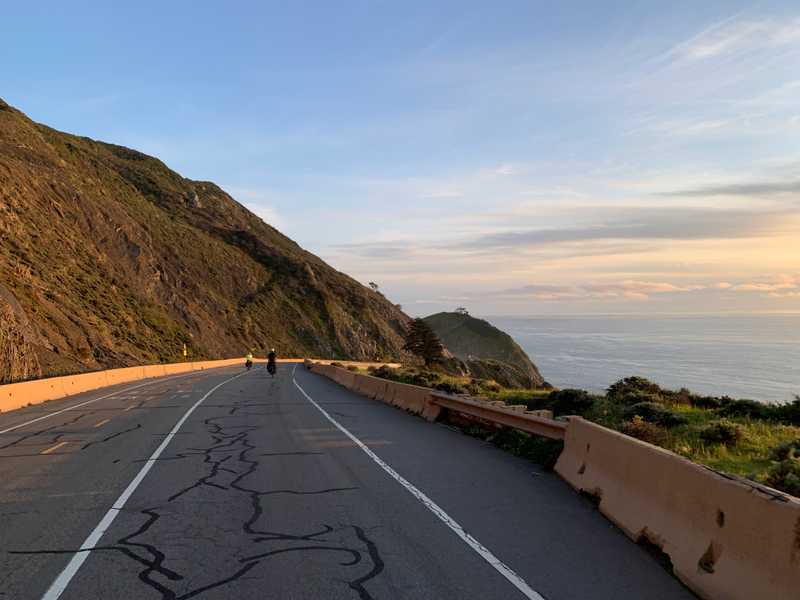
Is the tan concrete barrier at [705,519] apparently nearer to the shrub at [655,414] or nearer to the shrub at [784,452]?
the shrub at [784,452]

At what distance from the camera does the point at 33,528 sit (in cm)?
679

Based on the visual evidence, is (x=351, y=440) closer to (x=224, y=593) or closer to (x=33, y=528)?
(x=33, y=528)

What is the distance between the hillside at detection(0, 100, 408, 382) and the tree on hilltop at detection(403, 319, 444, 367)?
2.93 metres

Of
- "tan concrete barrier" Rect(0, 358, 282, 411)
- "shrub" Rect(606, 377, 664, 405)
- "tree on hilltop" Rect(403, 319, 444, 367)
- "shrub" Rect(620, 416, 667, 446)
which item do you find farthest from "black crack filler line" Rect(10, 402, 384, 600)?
"tree on hilltop" Rect(403, 319, 444, 367)

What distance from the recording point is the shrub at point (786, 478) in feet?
23.4

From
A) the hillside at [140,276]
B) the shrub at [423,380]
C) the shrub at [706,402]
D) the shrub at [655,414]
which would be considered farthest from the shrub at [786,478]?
the hillside at [140,276]

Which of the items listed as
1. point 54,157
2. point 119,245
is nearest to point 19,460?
point 119,245

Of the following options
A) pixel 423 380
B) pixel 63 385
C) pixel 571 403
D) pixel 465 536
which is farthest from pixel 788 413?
pixel 63 385

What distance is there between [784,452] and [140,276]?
2982 inches

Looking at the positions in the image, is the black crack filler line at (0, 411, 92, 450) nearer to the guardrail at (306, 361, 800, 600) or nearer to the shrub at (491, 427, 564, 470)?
the shrub at (491, 427, 564, 470)

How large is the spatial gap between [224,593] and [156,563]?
101 centimetres

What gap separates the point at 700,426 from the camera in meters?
12.7

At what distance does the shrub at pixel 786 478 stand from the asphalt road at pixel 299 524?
195 centimetres

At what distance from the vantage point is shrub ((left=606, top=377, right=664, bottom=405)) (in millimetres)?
16531
